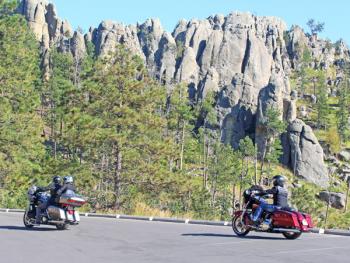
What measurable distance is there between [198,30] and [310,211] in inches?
3734

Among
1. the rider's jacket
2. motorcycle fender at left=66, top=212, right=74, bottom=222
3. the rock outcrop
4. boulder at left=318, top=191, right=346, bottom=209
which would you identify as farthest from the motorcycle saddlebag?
the rock outcrop

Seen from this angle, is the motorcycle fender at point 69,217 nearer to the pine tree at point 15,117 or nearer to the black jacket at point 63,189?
the black jacket at point 63,189

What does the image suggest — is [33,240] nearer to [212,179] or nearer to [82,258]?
[82,258]

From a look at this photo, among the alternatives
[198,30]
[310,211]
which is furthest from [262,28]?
[310,211]

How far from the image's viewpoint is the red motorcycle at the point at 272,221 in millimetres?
13617

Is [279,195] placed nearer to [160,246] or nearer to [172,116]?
[160,246]

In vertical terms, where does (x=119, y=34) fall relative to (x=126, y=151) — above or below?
above

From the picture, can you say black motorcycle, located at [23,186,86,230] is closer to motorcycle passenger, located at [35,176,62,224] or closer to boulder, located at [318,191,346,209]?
motorcycle passenger, located at [35,176,62,224]

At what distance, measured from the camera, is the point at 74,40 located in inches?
5364

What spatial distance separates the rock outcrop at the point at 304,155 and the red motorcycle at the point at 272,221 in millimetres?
78120

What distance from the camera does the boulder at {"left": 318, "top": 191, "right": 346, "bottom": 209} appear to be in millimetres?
78750

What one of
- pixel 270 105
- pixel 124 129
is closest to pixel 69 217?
pixel 124 129

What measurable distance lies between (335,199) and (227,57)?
183 ft

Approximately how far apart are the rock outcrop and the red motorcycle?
3076 inches
